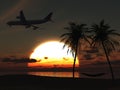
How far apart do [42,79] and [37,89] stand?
53.3 feet

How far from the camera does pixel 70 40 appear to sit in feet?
321

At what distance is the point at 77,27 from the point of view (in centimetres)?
9862

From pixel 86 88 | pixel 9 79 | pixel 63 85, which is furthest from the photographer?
pixel 9 79

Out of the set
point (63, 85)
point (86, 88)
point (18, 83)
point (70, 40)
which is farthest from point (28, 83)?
point (70, 40)

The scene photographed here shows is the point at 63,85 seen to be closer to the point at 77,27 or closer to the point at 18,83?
the point at 18,83

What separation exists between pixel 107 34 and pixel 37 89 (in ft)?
122

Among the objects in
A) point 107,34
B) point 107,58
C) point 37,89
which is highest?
point 107,34

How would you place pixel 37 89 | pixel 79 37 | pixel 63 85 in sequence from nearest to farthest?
1. pixel 37 89
2. pixel 63 85
3. pixel 79 37

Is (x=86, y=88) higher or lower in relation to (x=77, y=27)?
lower

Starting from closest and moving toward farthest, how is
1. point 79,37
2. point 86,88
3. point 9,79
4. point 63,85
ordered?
point 86,88
point 63,85
point 9,79
point 79,37

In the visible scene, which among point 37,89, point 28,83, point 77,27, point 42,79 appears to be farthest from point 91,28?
point 37,89

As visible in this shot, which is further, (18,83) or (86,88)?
(18,83)

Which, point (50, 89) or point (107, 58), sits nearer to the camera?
point (50, 89)

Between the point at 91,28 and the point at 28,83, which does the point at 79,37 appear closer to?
the point at 91,28
